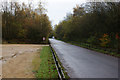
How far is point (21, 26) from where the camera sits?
48.6 m

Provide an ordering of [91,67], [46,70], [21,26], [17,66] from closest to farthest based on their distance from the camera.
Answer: [46,70] → [91,67] → [17,66] → [21,26]

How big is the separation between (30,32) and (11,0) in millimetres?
14393

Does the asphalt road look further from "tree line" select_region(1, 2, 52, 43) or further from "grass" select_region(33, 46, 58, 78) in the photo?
"tree line" select_region(1, 2, 52, 43)

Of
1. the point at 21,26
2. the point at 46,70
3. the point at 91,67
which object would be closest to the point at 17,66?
the point at 46,70

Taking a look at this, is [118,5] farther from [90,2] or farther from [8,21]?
[8,21]

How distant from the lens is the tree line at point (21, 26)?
45719mm

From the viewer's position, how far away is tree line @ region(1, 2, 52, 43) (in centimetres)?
4572

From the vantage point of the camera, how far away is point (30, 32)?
Result: 47.2 m

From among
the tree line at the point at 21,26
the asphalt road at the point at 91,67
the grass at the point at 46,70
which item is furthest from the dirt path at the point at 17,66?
the tree line at the point at 21,26

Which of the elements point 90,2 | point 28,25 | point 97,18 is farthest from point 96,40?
point 28,25

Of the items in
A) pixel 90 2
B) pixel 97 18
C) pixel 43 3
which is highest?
pixel 43 3

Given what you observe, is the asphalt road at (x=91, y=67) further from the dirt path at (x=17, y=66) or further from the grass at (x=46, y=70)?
the dirt path at (x=17, y=66)

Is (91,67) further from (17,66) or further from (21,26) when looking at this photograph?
(21,26)

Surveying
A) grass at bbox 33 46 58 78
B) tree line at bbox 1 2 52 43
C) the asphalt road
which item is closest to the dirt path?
grass at bbox 33 46 58 78
